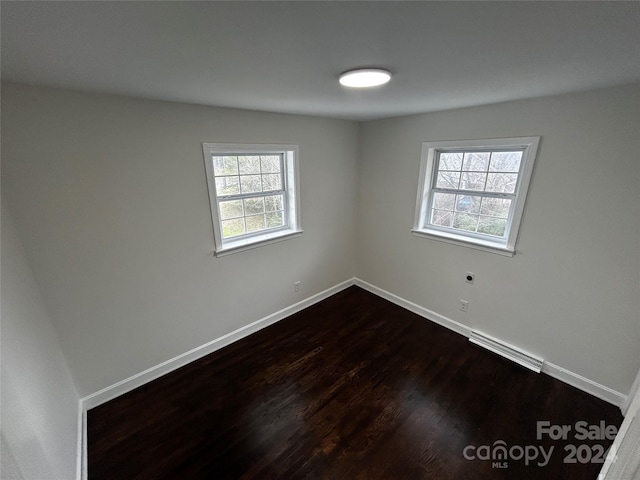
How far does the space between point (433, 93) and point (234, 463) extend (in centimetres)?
278

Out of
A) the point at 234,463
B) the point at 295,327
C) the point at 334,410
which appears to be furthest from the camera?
the point at 295,327

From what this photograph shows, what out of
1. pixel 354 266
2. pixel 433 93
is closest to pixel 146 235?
pixel 433 93

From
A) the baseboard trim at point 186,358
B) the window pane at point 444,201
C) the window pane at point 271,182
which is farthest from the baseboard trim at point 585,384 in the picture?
the window pane at point 271,182

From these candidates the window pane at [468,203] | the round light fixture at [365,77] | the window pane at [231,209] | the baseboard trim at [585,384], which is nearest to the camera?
the round light fixture at [365,77]

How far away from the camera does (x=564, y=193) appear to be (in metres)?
1.99

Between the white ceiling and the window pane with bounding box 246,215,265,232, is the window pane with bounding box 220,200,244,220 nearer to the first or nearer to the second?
the window pane with bounding box 246,215,265,232

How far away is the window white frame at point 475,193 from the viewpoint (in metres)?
2.15

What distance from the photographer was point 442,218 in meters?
2.92

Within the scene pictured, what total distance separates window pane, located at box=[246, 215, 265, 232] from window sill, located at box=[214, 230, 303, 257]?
0.09 metres

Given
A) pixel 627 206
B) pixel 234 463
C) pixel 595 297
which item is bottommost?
pixel 234 463

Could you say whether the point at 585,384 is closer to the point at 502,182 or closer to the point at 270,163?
the point at 502,182

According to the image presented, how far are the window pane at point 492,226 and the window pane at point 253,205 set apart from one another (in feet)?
7.39

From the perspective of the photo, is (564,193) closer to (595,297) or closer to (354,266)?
(595,297)

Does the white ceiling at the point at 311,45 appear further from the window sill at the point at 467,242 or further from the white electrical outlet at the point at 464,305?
the white electrical outlet at the point at 464,305
